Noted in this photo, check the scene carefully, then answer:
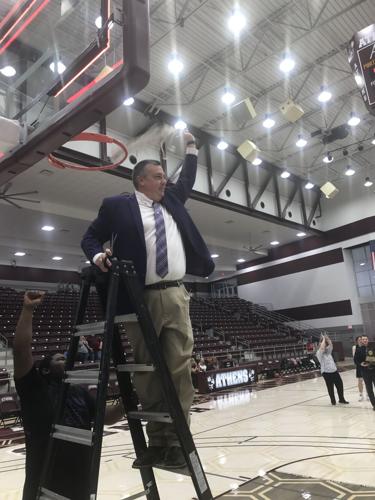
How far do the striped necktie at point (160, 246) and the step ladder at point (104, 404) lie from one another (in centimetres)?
18

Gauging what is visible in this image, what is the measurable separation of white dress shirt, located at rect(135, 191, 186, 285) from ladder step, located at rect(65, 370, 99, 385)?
1.73 feet

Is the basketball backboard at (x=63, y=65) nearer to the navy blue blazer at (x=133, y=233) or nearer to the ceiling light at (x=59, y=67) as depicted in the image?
the ceiling light at (x=59, y=67)

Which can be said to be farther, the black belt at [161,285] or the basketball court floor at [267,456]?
the basketball court floor at [267,456]

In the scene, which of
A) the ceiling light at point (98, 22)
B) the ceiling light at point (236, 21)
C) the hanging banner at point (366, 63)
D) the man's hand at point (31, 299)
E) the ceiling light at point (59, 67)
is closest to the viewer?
the man's hand at point (31, 299)

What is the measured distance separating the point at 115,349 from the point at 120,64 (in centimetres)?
167

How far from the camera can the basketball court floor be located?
12.1 ft

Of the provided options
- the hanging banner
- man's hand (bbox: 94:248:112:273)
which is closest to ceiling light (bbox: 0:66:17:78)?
man's hand (bbox: 94:248:112:273)

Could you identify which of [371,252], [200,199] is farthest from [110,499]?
[371,252]

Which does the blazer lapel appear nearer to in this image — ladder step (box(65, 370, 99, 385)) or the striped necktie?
the striped necktie

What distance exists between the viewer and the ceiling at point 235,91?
9062mm

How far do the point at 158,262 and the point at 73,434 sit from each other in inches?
35.3

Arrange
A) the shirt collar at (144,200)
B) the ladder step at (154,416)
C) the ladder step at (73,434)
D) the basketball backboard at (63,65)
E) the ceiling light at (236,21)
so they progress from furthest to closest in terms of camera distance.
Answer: the ceiling light at (236,21) < the basketball backboard at (63,65) < the shirt collar at (144,200) < the ladder step at (154,416) < the ladder step at (73,434)

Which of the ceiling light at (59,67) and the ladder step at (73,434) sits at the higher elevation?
the ceiling light at (59,67)

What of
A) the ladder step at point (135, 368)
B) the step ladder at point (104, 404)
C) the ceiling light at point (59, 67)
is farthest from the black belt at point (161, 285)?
the ceiling light at point (59, 67)
